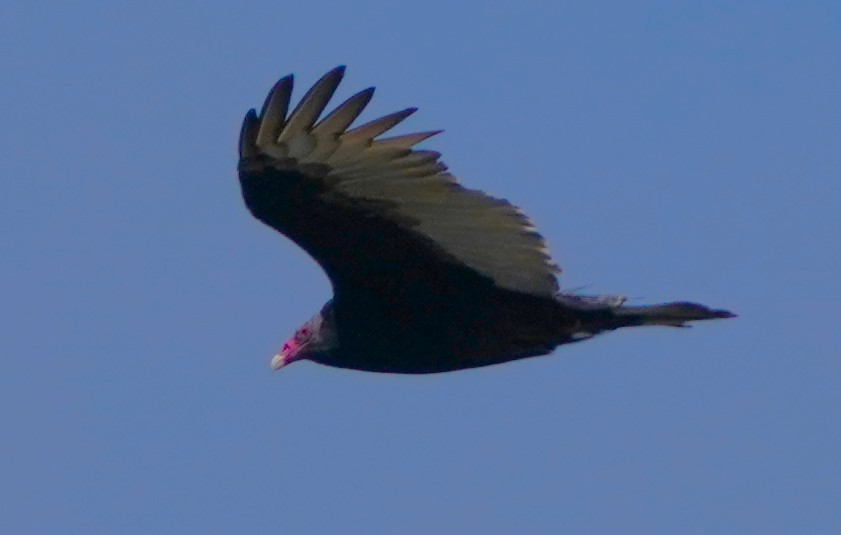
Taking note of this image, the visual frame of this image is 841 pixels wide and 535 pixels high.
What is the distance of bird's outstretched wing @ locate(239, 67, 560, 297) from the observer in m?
13.4

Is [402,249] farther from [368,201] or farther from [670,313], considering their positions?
[670,313]

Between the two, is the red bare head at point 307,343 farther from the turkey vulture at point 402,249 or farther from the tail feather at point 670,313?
the tail feather at point 670,313

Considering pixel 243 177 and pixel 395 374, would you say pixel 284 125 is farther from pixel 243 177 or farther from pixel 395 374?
pixel 395 374

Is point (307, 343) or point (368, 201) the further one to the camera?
point (307, 343)

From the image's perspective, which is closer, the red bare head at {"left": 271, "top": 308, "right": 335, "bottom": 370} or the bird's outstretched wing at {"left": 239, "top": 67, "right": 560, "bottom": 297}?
the bird's outstretched wing at {"left": 239, "top": 67, "right": 560, "bottom": 297}

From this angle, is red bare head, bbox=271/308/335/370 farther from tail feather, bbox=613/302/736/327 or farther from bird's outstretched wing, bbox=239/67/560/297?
tail feather, bbox=613/302/736/327

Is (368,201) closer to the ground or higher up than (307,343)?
higher up

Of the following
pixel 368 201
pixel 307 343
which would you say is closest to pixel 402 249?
pixel 368 201

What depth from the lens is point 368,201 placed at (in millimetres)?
13664

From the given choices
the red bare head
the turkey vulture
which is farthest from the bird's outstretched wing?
the red bare head

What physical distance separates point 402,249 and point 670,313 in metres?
1.34

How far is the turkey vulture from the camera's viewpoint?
13.5m

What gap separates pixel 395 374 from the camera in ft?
46.7

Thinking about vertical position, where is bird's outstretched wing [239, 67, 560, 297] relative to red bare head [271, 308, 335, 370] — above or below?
above
